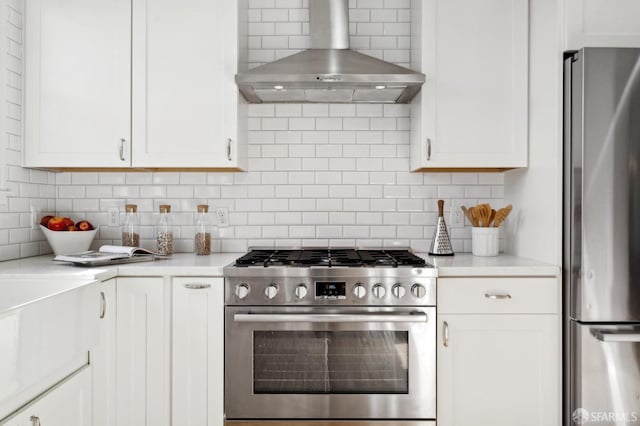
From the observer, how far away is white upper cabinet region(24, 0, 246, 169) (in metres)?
2.41

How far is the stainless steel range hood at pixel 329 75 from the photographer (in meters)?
2.29

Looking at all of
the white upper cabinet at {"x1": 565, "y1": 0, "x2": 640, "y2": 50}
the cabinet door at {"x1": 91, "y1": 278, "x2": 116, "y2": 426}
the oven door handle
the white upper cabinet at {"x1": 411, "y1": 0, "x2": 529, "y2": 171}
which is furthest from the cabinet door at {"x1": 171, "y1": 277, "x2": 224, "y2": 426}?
the white upper cabinet at {"x1": 565, "y1": 0, "x2": 640, "y2": 50}

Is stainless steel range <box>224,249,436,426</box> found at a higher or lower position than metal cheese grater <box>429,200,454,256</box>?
lower

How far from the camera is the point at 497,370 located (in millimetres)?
2102

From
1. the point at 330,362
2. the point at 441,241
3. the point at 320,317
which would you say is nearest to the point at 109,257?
the point at 320,317

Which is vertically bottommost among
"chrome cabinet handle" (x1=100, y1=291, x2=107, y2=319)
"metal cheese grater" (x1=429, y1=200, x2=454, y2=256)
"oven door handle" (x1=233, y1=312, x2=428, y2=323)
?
"oven door handle" (x1=233, y1=312, x2=428, y2=323)

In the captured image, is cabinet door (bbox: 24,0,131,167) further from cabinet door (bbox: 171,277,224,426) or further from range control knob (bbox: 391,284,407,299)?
range control knob (bbox: 391,284,407,299)

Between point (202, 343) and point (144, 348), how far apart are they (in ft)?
0.88

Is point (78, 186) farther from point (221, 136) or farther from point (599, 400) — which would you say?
point (599, 400)

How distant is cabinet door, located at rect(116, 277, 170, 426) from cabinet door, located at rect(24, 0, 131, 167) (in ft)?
2.52

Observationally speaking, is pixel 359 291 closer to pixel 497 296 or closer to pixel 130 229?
pixel 497 296

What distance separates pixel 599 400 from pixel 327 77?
1914 millimetres

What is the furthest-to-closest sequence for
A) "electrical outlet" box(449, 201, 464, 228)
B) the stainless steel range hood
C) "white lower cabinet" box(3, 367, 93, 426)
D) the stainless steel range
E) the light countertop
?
"electrical outlet" box(449, 201, 464, 228)
the stainless steel range hood
the stainless steel range
the light countertop
"white lower cabinet" box(3, 367, 93, 426)

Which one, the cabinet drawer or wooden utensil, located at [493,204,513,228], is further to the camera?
wooden utensil, located at [493,204,513,228]
